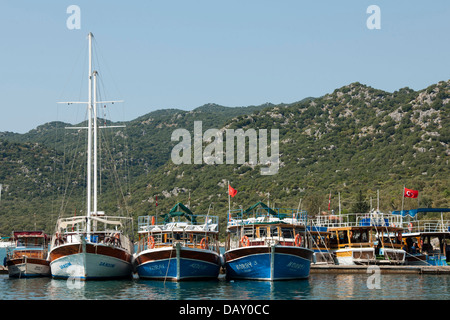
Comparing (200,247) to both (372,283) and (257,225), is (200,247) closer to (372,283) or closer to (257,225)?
(257,225)

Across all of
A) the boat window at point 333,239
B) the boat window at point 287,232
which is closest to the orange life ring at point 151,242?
the boat window at point 287,232

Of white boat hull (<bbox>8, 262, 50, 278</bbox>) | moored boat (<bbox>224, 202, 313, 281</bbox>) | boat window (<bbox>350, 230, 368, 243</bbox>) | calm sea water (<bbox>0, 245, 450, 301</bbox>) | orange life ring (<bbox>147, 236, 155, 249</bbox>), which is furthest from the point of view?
boat window (<bbox>350, 230, 368, 243</bbox>)

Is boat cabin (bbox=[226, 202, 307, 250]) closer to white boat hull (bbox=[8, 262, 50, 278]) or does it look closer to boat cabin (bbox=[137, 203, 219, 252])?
boat cabin (bbox=[137, 203, 219, 252])

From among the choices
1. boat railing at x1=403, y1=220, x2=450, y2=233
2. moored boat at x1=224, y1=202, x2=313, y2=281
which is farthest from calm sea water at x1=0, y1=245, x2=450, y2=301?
boat railing at x1=403, y1=220, x2=450, y2=233

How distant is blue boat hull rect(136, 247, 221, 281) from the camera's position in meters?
44.4


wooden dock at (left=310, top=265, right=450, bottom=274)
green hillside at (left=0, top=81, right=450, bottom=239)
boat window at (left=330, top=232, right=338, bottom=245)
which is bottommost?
wooden dock at (left=310, top=265, right=450, bottom=274)

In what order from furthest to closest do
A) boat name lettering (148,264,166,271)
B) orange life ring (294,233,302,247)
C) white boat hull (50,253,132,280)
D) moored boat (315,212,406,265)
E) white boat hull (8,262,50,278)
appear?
moored boat (315,212,406,265) → white boat hull (8,262,50,278) → orange life ring (294,233,302,247) → boat name lettering (148,264,166,271) → white boat hull (50,253,132,280)

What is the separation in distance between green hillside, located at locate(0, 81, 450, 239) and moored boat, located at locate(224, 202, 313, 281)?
43545mm

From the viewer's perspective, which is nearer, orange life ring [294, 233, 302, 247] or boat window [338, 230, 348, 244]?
orange life ring [294, 233, 302, 247]

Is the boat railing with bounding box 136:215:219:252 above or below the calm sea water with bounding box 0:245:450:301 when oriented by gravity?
above

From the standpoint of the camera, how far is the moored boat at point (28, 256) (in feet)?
164

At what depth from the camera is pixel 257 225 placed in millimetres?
48312
